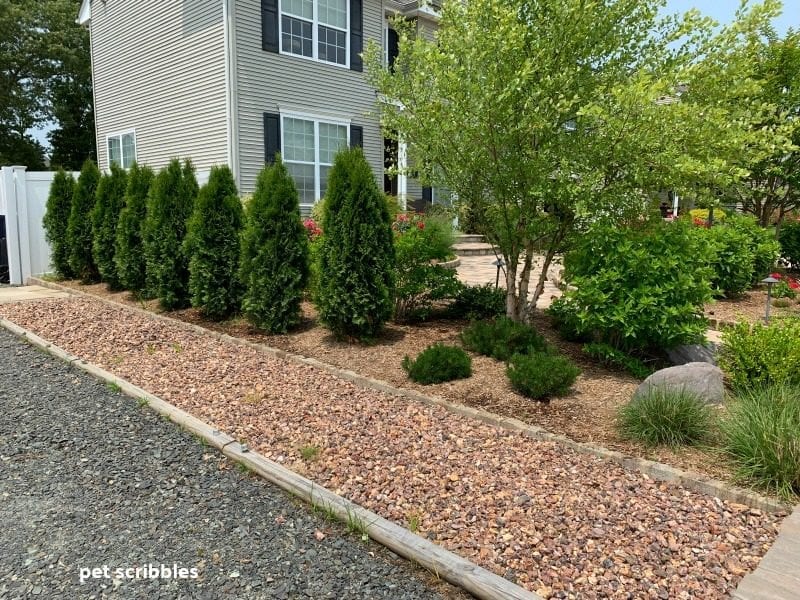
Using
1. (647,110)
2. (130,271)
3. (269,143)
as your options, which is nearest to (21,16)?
(269,143)

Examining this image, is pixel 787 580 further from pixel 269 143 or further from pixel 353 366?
pixel 269 143

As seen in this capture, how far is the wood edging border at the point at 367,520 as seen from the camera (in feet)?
7.80

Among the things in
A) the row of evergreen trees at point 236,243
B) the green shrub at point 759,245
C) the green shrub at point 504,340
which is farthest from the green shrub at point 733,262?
the row of evergreen trees at point 236,243

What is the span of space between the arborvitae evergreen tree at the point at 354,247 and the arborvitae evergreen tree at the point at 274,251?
1.96ft

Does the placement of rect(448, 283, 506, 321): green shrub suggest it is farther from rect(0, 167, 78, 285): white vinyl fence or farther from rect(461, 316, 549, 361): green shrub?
rect(0, 167, 78, 285): white vinyl fence

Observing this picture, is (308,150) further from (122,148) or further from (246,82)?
(122,148)

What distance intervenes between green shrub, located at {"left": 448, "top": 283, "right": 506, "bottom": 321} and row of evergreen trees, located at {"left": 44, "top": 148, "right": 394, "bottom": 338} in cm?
127

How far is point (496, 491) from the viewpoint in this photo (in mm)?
3086

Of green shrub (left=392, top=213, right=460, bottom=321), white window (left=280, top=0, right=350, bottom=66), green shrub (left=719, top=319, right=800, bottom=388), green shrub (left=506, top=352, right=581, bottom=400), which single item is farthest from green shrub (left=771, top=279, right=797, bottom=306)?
white window (left=280, top=0, right=350, bottom=66)

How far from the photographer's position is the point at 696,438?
11.7 ft

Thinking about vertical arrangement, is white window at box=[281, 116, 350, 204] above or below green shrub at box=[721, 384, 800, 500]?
above

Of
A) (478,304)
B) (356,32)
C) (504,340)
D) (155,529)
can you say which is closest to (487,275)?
(478,304)

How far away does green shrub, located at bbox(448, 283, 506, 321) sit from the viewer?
21.7ft

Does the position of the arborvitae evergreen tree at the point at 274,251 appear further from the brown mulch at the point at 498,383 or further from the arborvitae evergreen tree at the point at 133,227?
the arborvitae evergreen tree at the point at 133,227
